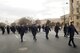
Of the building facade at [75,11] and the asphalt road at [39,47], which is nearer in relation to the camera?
the asphalt road at [39,47]

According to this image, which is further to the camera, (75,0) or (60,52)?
(75,0)

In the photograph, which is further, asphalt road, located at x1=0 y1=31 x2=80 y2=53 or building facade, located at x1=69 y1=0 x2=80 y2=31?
building facade, located at x1=69 y1=0 x2=80 y2=31

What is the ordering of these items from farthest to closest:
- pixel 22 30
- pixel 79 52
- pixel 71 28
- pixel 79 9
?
1. pixel 79 9
2. pixel 22 30
3. pixel 71 28
4. pixel 79 52

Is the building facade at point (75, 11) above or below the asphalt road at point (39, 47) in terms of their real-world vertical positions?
above

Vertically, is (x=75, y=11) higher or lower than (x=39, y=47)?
higher

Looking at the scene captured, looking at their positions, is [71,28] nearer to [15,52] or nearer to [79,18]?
[15,52]

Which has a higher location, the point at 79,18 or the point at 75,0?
the point at 75,0

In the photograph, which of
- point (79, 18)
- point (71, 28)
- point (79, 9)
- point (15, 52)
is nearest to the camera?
point (15, 52)

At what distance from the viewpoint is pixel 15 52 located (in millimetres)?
15195

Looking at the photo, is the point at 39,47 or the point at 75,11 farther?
the point at 75,11

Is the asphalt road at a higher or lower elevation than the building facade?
lower

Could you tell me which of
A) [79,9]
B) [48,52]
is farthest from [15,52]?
[79,9]

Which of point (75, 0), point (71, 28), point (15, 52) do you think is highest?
point (75, 0)

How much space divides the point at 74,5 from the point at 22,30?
5844cm
